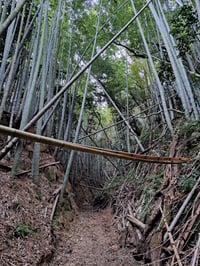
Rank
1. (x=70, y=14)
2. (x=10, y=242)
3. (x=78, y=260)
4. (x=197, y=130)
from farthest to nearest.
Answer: (x=70, y=14)
(x=197, y=130)
(x=78, y=260)
(x=10, y=242)

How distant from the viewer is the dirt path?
2.12m

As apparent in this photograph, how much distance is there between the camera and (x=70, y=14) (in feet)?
17.2

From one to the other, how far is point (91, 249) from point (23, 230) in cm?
86

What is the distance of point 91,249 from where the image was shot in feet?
8.39

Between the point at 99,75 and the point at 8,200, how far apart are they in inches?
232

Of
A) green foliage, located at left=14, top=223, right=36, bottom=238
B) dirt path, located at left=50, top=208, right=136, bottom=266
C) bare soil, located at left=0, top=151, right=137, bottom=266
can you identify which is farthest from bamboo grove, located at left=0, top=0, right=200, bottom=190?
dirt path, located at left=50, top=208, right=136, bottom=266

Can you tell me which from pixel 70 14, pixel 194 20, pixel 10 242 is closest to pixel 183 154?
pixel 194 20

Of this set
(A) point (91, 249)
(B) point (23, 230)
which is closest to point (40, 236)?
(B) point (23, 230)

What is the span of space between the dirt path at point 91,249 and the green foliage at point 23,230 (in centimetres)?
35

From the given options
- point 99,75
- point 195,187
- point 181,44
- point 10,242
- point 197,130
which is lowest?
point 10,242

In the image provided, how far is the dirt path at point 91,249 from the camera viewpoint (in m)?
2.12

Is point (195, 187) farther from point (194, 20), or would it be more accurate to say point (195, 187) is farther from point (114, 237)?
point (194, 20)

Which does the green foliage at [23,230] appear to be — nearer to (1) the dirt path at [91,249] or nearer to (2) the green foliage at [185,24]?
(1) the dirt path at [91,249]

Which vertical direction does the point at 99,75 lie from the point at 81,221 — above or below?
above
